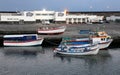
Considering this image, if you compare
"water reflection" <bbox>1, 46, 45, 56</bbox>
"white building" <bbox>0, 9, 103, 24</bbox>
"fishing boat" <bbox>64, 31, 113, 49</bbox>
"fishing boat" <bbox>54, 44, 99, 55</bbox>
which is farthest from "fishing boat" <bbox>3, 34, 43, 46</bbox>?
"white building" <bbox>0, 9, 103, 24</bbox>

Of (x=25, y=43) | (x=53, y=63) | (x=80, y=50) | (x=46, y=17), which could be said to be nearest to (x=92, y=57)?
(x=80, y=50)

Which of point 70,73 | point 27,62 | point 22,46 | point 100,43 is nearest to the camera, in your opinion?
point 70,73

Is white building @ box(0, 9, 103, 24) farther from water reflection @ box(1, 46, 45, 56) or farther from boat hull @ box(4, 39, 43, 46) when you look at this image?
water reflection @ box(1, 46, 45, 56)

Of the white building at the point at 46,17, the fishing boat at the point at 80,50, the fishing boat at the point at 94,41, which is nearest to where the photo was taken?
the fishing boat at the point at 80,50

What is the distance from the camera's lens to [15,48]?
152 feet

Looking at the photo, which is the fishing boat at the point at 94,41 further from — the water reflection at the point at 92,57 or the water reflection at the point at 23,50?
the water reflection at the point at 23,50

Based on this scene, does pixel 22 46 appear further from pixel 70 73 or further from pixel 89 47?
pixel 70 73

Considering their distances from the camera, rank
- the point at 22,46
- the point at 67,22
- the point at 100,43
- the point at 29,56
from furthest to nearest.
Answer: the point at 67,22 < the point at 22,46 < the point at 100,43 < the point at 29,56

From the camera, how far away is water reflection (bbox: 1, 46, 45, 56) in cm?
4219

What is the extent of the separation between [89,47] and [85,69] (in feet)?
24.2

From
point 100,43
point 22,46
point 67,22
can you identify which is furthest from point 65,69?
point 67,22

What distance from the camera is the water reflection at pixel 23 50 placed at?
42.2 metres

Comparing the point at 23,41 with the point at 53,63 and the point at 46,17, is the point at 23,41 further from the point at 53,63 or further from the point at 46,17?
the point at 46,17

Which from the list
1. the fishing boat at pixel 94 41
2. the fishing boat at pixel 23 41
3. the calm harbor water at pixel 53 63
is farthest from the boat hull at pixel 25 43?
the fishing boat at pixel 94 41
